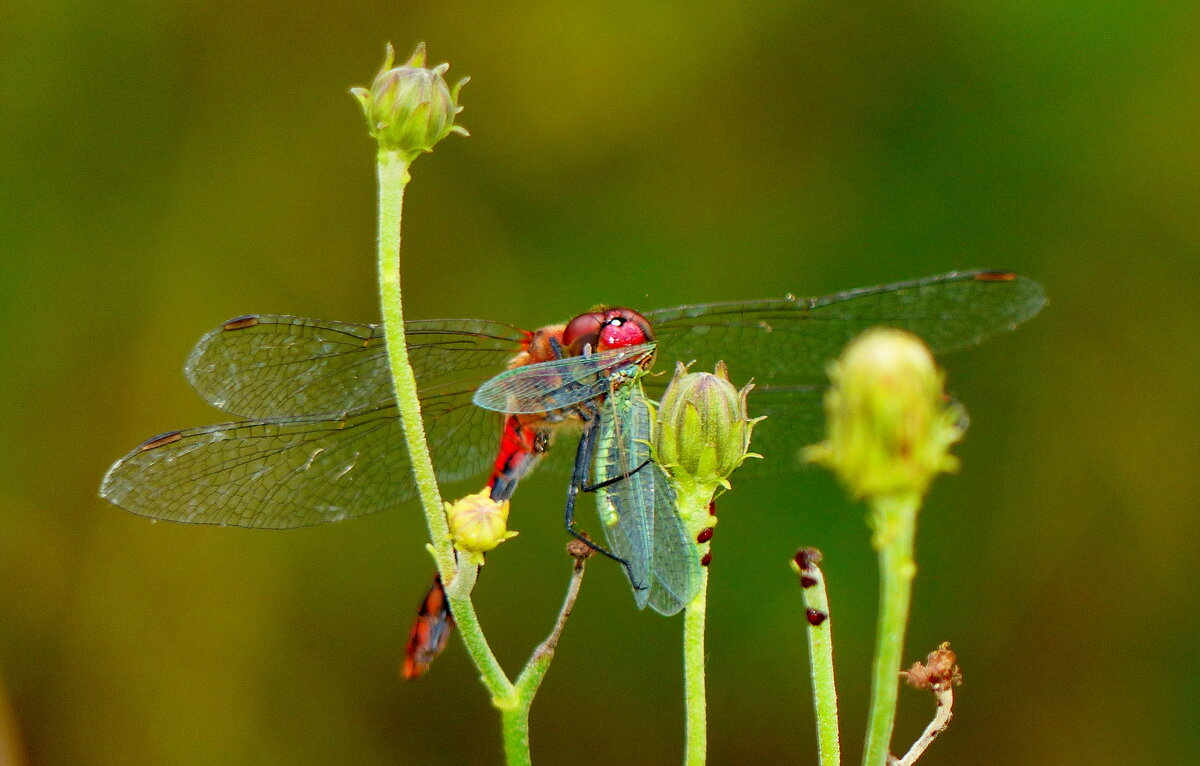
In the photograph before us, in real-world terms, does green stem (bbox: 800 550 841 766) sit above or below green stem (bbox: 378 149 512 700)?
below

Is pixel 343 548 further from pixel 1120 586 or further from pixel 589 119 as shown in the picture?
pixel 1120 586

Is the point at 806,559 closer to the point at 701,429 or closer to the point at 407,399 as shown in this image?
the point at 701,429

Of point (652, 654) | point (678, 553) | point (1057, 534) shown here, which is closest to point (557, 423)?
point (678, 553)

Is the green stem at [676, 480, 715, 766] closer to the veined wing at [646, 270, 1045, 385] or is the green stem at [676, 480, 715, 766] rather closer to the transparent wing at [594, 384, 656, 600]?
the transparent wing at [594, 384, 656, 600]

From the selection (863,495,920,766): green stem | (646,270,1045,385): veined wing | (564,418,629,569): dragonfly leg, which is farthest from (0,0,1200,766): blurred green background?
(863,495,920,766): green stem

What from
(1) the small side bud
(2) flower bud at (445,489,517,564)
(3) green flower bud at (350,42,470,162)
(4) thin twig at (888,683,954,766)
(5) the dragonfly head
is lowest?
(4) thin twig at (888,683,954,766)

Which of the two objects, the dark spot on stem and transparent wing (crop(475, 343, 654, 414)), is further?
transparent wing (crop(475, 343, 654, 414))

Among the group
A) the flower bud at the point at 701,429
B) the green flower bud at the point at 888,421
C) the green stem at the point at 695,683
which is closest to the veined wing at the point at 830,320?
the flower bud at the point at 701,429

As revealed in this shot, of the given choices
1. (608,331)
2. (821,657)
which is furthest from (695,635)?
(608,331)
